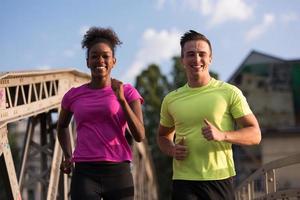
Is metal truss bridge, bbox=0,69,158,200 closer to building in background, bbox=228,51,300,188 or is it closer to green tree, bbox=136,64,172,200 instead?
building in background, bbox=228,51,300,188

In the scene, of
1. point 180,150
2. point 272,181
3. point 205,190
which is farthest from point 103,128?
point 272,181

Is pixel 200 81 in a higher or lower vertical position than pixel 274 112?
higher

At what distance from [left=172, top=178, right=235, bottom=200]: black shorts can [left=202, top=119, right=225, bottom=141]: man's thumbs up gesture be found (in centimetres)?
36

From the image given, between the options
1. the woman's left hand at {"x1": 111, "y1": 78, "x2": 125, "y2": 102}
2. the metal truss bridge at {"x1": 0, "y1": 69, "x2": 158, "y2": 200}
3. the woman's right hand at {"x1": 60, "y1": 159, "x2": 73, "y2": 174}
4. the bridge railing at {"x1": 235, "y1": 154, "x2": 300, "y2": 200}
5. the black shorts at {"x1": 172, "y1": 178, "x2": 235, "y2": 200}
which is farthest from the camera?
the metal truss bridge at {"x1": 0, "y1": 69, "x2": 158, "y2": 200}

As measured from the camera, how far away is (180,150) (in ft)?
11.8

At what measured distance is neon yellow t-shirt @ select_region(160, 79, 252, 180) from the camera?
354 centimetres

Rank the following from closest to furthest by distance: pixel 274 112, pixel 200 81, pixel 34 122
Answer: pixel 200 81
pixel 34 122
pixel 274 112

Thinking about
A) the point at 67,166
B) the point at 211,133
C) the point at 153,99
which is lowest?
the point at 153,99

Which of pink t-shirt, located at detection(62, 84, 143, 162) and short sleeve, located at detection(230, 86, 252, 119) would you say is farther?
pink t-shirt, located at detection(62, 84, 143, 162)

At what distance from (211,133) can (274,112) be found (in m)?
32.4

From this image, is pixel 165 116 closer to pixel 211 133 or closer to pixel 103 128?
pixel 103 128

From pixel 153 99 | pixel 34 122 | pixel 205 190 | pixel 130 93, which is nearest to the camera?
pixel 205 190

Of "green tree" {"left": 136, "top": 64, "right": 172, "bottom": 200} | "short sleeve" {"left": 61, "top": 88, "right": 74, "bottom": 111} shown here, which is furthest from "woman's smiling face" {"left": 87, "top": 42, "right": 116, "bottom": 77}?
"green tree" {"left": 136, "top": 64, "right": 172, "bottom": 200}

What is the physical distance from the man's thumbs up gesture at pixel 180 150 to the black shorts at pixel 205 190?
0.16 m
